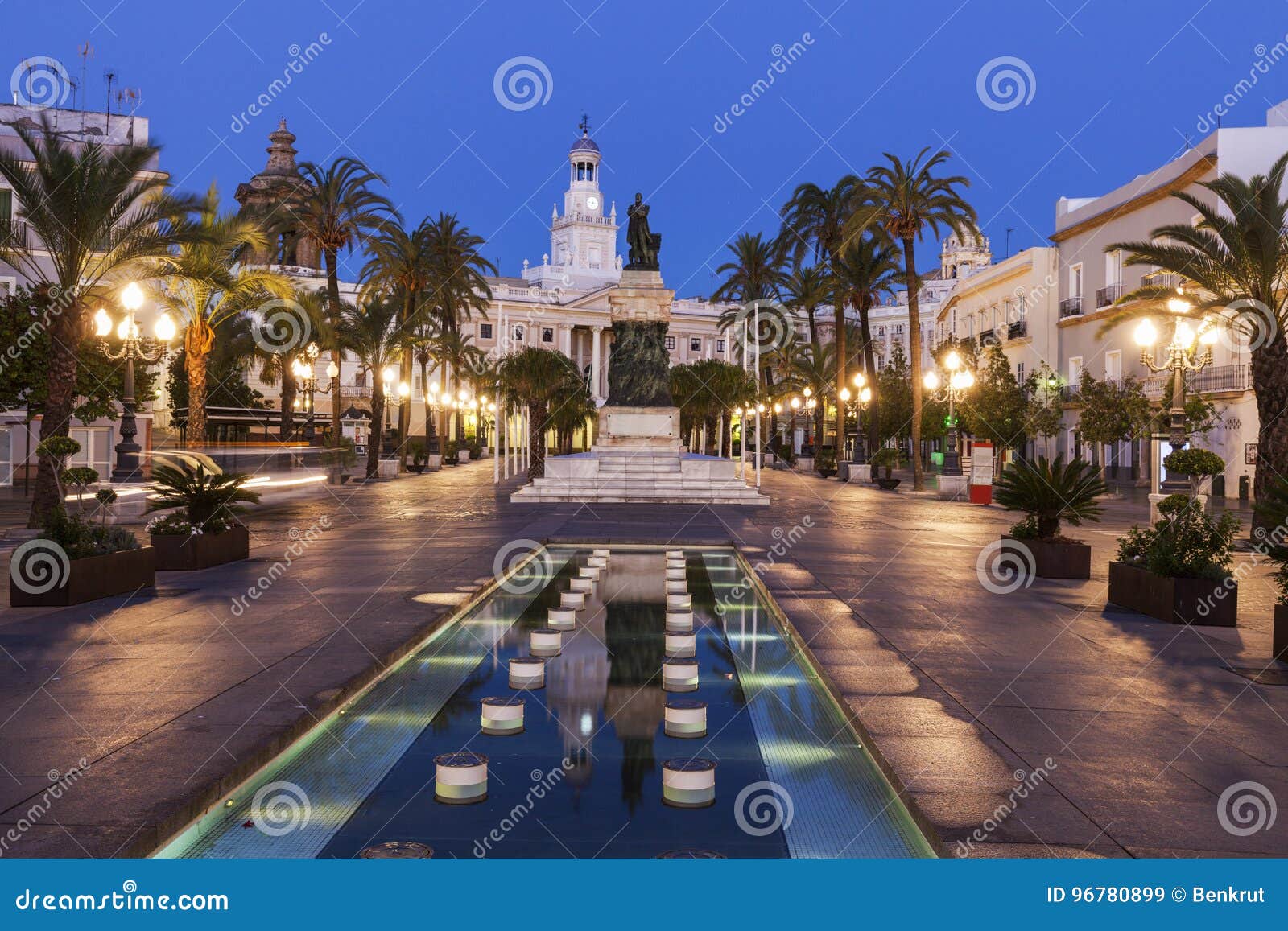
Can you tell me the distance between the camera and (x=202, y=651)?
799 centimetres

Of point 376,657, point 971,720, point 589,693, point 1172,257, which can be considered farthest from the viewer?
point 1172,257

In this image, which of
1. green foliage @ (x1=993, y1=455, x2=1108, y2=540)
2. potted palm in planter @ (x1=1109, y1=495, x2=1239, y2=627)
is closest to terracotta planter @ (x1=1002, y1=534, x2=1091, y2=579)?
green foliage @ (x1=993, y1=455, x2=1108, y2=540)

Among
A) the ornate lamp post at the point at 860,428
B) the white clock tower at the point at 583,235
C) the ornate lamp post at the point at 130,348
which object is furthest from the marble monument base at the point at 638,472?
the white clock tower at the point at 583,235

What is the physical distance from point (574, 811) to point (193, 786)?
5.32 feet

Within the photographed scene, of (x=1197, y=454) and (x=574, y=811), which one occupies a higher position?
(x=1197, y=454)

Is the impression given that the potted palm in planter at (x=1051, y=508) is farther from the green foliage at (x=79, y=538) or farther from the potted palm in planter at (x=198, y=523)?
the green foliage at (x=79, y=538)

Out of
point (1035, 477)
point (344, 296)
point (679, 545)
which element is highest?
point (344, 296)

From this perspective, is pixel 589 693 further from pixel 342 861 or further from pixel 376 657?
pixel 342 861

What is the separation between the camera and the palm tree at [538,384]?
1446 inches

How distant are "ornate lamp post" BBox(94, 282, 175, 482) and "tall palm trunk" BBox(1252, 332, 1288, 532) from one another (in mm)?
19697

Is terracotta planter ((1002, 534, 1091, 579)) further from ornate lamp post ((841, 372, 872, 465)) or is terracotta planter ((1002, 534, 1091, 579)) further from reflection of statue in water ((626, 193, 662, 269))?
ornate lamp post ((841, 372, 872, 465))

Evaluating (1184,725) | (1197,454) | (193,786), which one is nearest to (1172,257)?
(1197,454)

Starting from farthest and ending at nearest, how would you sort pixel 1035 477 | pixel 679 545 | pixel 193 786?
pixel 679 545
pixel 1035 477
pixel 193 786

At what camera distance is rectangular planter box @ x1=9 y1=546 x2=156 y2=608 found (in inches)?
409
